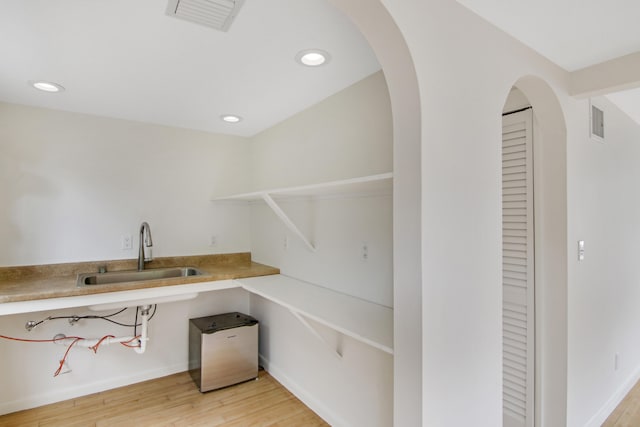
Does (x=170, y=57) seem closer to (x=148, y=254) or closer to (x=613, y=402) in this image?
(x=148, y=254)

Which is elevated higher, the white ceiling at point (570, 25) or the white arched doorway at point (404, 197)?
the white ceiling at point (570, 25)

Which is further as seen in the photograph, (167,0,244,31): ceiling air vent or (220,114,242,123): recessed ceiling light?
(220,114,242,123): recessed ceiling light

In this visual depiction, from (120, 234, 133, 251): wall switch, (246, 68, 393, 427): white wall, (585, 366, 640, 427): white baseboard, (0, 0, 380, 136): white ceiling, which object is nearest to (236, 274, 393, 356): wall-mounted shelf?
(246, 68, 393, 427): white wall

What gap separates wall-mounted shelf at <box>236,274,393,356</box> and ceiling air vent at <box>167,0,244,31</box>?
1339 millimetres

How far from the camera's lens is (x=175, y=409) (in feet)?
7.68

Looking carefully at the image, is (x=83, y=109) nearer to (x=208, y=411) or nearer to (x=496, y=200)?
(x=208, y=411)

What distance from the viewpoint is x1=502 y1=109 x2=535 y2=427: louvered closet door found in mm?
1861

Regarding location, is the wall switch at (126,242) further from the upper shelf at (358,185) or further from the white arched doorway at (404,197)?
the white arched doorway at (404,197)

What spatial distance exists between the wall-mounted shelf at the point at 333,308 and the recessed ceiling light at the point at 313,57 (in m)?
1.25

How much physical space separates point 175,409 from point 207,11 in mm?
2407

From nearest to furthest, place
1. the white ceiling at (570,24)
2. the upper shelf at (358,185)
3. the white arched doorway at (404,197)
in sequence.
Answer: the white arched doorway at (404,197) < the white ceiling at (570,24) < the upper shelf at (358,185)

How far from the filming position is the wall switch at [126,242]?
2.73 meters

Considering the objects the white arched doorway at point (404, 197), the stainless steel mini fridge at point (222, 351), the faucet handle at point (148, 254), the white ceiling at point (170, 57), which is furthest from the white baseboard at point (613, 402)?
the faucet handle at point (148, 254)

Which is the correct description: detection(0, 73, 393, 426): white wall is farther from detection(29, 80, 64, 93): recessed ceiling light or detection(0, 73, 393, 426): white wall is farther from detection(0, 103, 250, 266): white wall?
detection(29, 80, 64, 93): recessed ceiling light
